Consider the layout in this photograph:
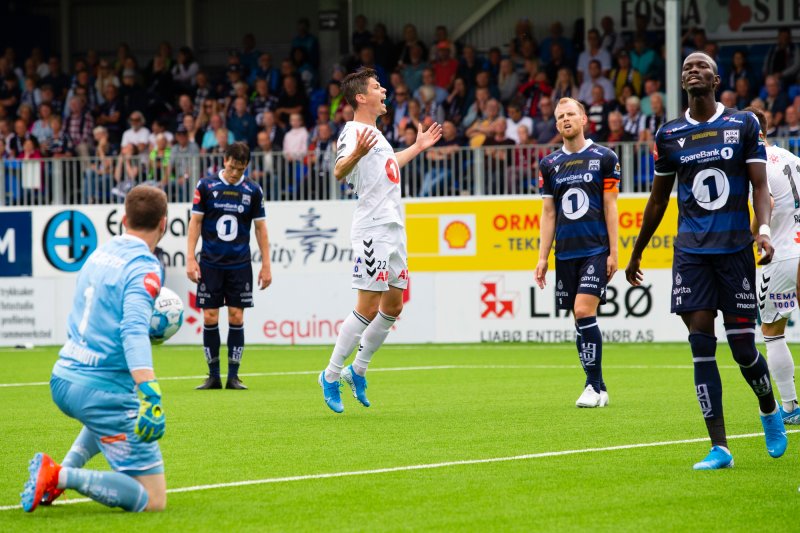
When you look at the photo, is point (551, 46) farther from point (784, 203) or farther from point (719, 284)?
point (719, 284)

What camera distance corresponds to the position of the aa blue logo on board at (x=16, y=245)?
69.3 feet

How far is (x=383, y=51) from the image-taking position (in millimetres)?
26500

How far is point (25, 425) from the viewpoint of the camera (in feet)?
33.1

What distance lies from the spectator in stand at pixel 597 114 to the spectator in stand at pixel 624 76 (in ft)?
3.44

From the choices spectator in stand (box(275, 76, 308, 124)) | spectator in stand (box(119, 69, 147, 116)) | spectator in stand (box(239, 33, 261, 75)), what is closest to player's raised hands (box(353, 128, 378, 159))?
spectator in stand (box(275, 76, 308, 124))

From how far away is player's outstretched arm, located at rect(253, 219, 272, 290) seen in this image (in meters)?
13.1

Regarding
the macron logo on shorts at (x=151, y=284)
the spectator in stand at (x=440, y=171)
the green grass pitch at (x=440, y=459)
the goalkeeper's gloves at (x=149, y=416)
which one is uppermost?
the spectator in stand at (x=440, y=171)

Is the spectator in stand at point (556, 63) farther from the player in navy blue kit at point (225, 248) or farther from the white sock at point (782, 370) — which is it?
the white sock at point (782, 370)

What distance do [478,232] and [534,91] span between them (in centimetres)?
464

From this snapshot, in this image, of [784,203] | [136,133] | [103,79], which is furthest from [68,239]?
[784,203]

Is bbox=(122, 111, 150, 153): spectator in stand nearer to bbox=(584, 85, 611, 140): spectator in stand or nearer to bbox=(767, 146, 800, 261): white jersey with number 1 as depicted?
bbox=(584, 85, 611, 140): spectator in stand

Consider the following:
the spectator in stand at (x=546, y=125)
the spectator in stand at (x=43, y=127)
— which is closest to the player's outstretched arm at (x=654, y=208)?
the spectator in stand at (x=546, y=125)

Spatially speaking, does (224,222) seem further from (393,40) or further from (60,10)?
(60,10)

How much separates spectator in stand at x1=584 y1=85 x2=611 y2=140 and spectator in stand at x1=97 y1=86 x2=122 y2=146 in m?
9.35
